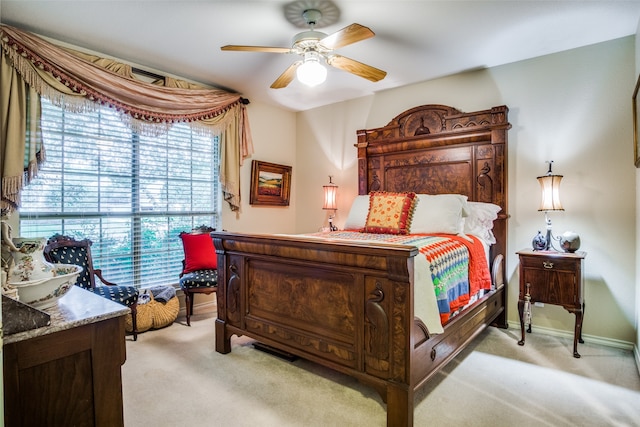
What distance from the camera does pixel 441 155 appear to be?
376 centimetres

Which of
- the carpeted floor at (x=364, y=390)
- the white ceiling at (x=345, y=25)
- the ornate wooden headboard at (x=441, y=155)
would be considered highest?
the white ceiling at (x=345, y=25)

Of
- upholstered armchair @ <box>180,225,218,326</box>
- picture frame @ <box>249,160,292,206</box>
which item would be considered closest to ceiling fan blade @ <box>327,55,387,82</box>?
picture frame @ <box>249,160,292,206</box>

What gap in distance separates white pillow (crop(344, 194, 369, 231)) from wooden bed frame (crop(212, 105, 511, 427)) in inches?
30.9

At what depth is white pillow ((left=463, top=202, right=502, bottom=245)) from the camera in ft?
10.8

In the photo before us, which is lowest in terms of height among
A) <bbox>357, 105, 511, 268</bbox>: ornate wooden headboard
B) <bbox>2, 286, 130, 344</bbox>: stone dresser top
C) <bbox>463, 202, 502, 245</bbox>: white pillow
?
<bbox>2, 286, 130, 344</bbox>: stone dresser top

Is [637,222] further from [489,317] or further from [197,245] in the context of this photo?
[197,245]

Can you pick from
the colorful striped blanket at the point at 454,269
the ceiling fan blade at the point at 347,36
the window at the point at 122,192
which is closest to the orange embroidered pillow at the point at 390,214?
the colorful striped blanket at the point at 454,269

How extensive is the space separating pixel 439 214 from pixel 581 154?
1333 millimetres

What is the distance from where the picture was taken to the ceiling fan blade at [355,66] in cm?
265

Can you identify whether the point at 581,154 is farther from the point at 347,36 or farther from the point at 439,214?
the point at 347,36

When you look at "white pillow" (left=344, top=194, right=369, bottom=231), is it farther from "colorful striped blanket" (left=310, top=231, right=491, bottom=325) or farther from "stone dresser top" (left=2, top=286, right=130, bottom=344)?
"stone dresser top" (left=2, top=286, right=130, bottom=344)

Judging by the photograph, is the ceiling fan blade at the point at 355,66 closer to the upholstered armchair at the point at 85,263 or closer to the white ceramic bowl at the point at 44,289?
the white ceramic bowl at the point at 44,289

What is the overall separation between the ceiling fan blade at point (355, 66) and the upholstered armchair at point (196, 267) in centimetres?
217

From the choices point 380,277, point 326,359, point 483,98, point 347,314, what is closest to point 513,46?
point 483,98
